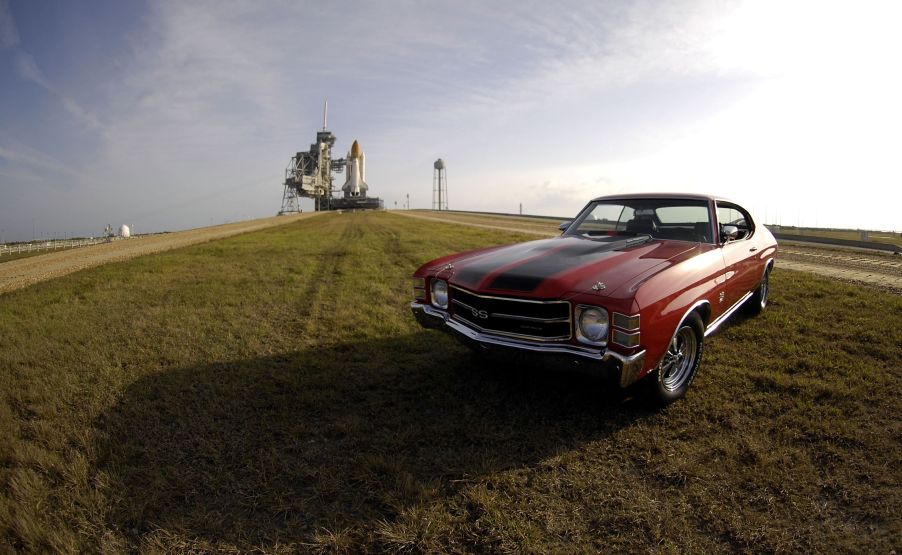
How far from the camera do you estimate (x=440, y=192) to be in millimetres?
98250

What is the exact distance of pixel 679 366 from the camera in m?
3.55

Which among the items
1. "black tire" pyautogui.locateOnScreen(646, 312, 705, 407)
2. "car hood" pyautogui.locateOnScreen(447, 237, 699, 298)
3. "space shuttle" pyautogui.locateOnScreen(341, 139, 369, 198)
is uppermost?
"space shuttle" pyautogui.locateOnScreen(341, 139, 369, 198)

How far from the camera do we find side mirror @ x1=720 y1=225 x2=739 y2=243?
430cm

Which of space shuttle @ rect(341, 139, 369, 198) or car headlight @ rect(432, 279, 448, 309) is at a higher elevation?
space shuttle @ rect(341, 139, 369, 198)

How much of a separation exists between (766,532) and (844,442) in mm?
1232

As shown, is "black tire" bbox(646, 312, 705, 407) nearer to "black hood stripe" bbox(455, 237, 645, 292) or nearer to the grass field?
the grass field

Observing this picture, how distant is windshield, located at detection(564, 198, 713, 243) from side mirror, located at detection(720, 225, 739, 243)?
0.14 m

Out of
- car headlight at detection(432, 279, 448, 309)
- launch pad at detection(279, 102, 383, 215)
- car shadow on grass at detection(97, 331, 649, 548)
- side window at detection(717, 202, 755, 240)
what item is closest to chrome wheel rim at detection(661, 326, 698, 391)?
car shadow on grass at detection(97, 331, 649, 548)

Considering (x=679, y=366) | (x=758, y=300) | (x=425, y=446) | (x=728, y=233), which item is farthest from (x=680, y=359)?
(x=758, y=300)

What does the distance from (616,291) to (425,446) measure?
1.52 metres

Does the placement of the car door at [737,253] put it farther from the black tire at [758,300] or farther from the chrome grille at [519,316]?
the chrome grille at [519,316]

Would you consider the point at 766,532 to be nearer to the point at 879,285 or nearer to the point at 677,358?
the point at 677,358

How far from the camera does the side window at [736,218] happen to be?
4.57m

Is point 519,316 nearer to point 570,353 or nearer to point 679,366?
point 570,353
